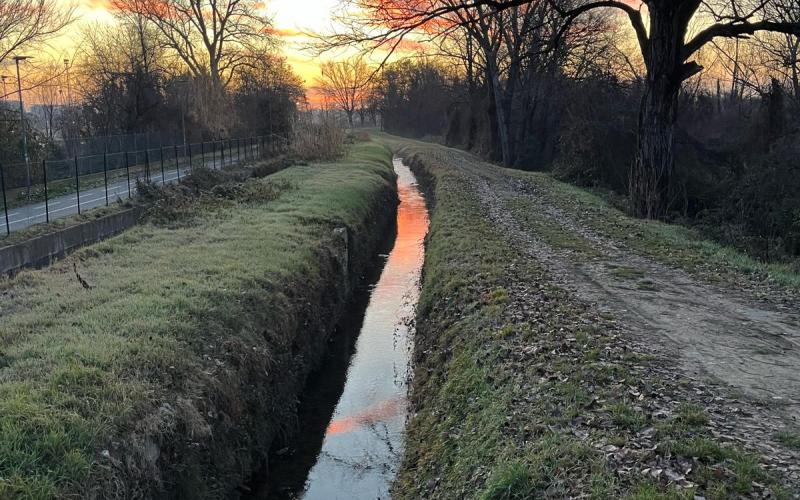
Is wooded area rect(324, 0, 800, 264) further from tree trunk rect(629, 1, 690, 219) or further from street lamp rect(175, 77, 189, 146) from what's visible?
street lamp rect(175, 77, 189, 146)

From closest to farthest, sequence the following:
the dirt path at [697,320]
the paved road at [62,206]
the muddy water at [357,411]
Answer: the dirt path at [697,320] < the muddy water at [357,411] < the paved road at [62,206]

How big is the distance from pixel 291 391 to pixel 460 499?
4.81 metres

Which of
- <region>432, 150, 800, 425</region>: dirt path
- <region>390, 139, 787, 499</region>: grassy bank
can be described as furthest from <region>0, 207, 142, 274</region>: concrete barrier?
<region>432, 150, 800, 425</region>: dirt path

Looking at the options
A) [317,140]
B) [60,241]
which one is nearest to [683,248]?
[60,241]

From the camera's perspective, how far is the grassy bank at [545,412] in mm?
4730

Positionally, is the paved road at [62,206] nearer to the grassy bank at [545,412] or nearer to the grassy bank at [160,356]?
the grassy bank at [160,356]

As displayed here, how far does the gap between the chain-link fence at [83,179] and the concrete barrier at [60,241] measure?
3.71ft

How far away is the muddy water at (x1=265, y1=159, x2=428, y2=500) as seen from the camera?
8.00m

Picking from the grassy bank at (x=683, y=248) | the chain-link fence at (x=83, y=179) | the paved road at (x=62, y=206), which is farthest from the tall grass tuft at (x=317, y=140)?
the grassy bank at (x=683, y=248)

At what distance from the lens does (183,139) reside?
145ft

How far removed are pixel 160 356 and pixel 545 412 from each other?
A: 4.52 metres

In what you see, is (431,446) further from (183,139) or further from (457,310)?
(183,139)

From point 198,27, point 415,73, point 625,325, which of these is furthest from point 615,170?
point 415,73

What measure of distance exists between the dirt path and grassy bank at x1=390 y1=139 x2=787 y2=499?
0.42 m
